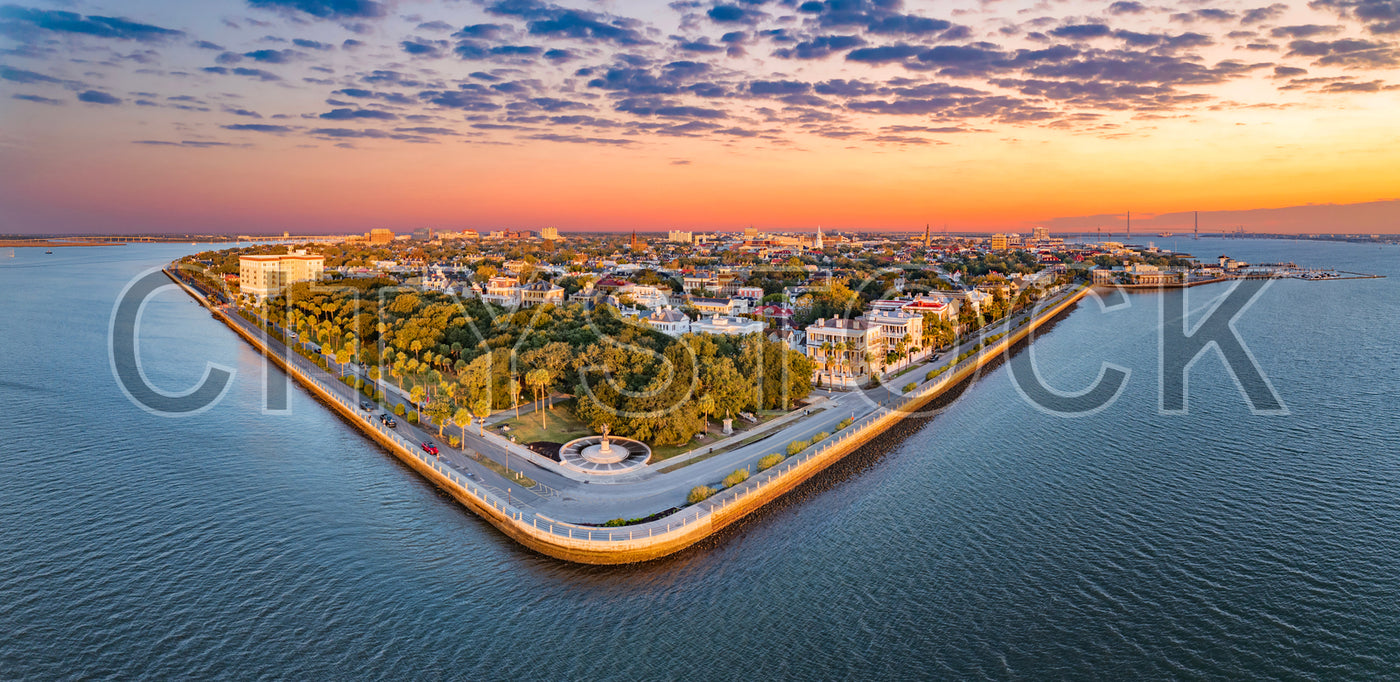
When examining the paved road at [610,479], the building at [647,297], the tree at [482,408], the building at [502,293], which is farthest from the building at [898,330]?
the building at [502,293]

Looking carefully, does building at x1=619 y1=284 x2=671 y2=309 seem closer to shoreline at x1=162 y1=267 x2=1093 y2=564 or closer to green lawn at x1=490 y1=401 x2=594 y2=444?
green lawn at x1=490 y1=401 x2=594 y2=444

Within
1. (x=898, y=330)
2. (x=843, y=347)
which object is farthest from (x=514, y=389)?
(x=898, y=330)

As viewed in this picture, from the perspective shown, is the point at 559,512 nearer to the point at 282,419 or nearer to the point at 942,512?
the point at 942,512

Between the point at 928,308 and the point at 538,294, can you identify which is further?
the point at 538,294

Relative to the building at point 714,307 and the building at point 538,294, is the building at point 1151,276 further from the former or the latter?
the building at point 538,294

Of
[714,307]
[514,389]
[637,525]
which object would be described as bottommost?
[637,525]

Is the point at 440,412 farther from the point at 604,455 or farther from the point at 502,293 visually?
the point at 502,293

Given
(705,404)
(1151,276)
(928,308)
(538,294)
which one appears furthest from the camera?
(1151,276)
